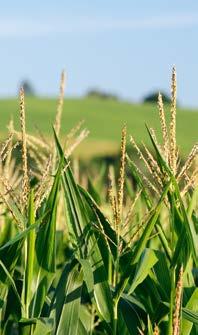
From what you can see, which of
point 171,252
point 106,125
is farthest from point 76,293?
point 106,125

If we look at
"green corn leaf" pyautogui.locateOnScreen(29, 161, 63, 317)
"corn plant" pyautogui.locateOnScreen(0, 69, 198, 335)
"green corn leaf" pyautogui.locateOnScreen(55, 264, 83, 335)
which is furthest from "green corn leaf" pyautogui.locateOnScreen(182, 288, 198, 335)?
"green corn leaf" pyautogui.locateOnScreen(29, 161, 63, 317)

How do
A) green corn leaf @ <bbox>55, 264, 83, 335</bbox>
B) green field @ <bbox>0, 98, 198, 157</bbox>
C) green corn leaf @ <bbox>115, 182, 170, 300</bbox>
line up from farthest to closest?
green field @ <bbox>0, 98, 198, 157</bbox> < green corn leaf @ <bbox>55, 264, 83, 335</bbox> < green corn leaf @ <bbox>115, 182, 170, 300</bbox>

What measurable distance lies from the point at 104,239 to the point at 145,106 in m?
49.6

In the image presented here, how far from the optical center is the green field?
39.4 m

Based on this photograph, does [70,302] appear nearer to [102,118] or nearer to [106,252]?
[106,252]

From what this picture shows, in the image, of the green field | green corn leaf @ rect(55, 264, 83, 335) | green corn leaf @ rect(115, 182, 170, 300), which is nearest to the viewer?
green corn leaf @ rect(115, 182, 170, 300)

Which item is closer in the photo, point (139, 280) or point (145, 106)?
point (139, 280)

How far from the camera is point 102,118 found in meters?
46.1

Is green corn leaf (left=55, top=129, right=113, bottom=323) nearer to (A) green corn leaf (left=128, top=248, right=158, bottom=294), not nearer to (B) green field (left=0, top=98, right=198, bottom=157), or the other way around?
(A) green corn leaf (left=128, top=248, right=158, bottom=294)

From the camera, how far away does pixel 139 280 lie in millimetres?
2580

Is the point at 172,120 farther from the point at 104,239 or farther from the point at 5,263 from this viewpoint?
the point at 5,263

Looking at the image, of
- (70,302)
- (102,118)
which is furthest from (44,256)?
(102,118)

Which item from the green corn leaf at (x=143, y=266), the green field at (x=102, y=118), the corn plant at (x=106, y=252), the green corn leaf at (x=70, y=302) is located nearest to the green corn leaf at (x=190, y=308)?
the corn plant at (x=106, y=252)

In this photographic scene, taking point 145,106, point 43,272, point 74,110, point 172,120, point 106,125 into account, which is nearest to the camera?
point 172,120
